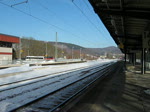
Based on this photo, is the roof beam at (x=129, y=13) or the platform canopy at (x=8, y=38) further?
the platform canopy at (x=8, y=38)

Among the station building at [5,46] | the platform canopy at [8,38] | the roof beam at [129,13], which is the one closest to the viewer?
the roof beam at [129,13]

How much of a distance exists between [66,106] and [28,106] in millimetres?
Answer: 1549

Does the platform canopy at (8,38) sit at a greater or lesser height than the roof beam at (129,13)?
greater

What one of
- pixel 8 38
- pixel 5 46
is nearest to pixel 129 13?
pixel 5 46

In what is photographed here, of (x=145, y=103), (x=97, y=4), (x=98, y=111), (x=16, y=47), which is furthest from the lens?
(x=16, y=47)

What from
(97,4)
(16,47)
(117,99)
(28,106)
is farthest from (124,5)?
(16,47)

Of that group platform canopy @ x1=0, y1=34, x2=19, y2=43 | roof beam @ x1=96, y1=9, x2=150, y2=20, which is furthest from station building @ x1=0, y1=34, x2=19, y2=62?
roof beam @ x1=96, y1=9, x2=150, y2=20

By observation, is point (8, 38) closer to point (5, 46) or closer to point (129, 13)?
point (5, 46)

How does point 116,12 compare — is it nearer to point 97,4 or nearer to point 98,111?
point 97,4

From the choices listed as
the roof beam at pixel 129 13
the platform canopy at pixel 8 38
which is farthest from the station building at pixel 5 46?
the roof beam at pixel 129 13

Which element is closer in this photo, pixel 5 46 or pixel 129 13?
pixel 129 13

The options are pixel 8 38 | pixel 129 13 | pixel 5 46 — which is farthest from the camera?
pixel 8 38

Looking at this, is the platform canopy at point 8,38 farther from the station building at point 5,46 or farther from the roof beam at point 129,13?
the roof beam at point 129,13

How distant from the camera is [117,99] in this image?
30.9 feet
